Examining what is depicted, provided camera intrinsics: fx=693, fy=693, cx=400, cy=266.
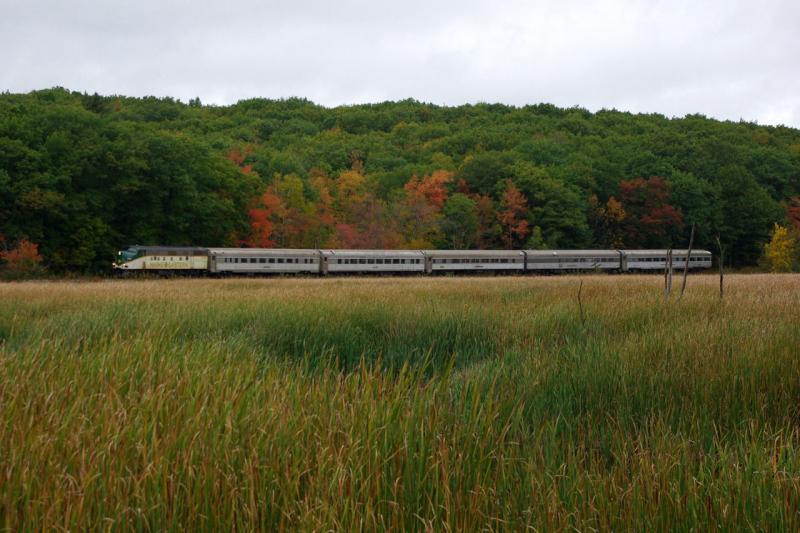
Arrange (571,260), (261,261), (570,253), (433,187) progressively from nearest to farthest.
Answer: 1. (261,261)
2. (570,253)
3. (571,260)
4. (433,187)

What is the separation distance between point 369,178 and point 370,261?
2699 centimetres

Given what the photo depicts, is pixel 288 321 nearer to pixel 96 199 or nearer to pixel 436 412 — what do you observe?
pixel 436 412

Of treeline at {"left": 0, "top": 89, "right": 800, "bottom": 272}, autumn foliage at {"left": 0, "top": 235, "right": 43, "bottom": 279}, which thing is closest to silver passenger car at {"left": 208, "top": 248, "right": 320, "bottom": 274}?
treeline at {"left": 0, "top": 89, "right": 800, "bottom": 272}

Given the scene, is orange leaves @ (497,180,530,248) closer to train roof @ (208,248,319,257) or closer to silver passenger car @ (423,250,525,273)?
silver passenger car @ (423,250,525,273)

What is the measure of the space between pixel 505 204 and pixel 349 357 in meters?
50.5

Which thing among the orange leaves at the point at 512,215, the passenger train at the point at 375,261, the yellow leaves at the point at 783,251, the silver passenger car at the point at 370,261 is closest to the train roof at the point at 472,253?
the passenger train at the point at 375,261

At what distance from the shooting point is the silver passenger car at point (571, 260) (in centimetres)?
4925

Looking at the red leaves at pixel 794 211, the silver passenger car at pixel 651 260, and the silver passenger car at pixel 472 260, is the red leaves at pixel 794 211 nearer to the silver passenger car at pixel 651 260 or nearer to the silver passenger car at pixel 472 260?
the silver passenger car at pixel 651 260

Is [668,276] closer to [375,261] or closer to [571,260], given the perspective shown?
[375,261]

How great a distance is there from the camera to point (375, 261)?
44750 mm

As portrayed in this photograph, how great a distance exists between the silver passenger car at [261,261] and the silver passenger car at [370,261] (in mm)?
993

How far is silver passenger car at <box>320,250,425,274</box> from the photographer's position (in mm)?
Result: 43594

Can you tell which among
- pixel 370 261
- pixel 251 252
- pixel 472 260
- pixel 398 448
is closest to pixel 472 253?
pixel 472 260

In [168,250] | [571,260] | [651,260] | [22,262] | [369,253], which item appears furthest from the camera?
[651,260]
